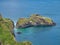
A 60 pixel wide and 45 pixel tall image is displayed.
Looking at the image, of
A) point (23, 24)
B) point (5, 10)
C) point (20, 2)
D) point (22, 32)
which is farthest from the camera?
point (20, 2)

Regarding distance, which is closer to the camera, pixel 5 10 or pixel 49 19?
pixel 49 19

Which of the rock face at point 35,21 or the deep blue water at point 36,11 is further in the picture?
the rock face at point 35,21

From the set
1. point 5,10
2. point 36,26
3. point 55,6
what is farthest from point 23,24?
point 55,6

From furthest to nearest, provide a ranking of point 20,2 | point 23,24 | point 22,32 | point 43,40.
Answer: point 20,2, point 23,24, point 22,32, point 43,40

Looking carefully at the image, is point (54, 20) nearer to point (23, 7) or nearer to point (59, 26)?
point (59, 26)
